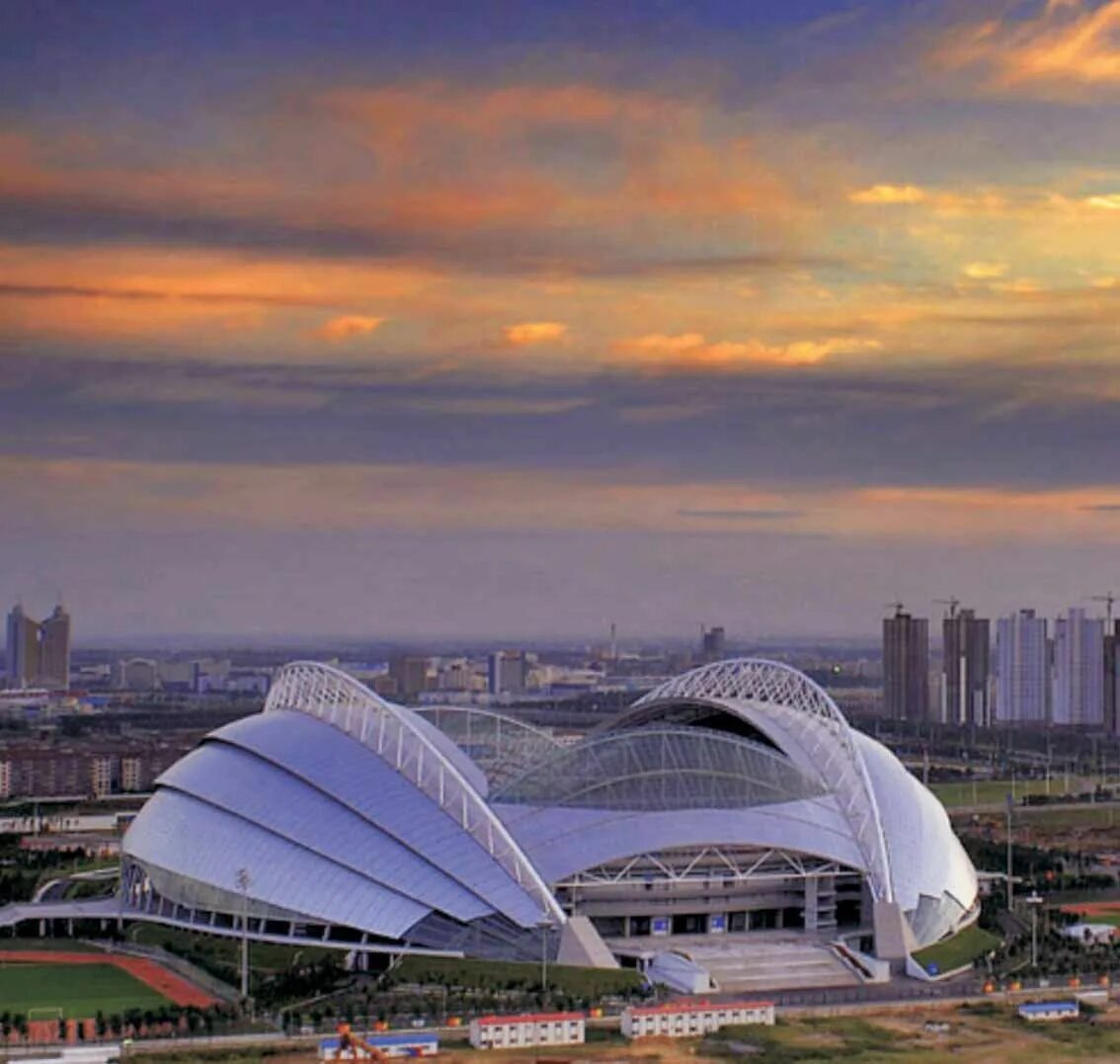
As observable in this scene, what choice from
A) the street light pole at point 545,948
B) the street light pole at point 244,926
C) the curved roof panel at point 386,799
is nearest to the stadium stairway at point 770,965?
the street light pole at point 545,948

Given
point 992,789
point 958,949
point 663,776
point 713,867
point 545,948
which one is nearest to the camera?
point 545,948

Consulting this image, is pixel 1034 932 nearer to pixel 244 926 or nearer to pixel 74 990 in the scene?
pixel 244 926

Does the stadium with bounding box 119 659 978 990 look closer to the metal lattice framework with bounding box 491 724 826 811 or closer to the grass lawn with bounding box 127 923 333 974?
the metal lattice framework with bounding box 491 724 826 811

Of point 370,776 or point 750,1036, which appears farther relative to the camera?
point 370,776

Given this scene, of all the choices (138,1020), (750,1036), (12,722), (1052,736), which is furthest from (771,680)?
(12,722)

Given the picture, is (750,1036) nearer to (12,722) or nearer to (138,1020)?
(138,1020)

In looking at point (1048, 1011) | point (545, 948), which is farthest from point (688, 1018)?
point (1048, 1011)

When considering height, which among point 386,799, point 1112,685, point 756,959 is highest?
point 1112,685

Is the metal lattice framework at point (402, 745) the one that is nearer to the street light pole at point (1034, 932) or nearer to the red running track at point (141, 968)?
the red running track at point (141, 968)
